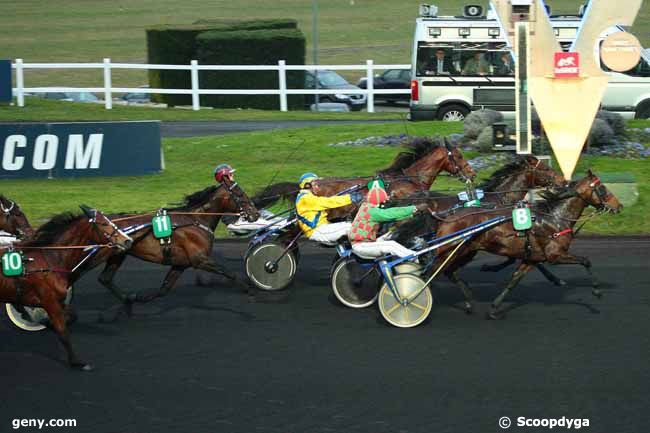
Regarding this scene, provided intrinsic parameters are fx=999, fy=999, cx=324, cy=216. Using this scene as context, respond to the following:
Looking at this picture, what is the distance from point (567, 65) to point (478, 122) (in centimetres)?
306

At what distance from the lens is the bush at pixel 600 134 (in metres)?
17.9

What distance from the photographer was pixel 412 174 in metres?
11.9

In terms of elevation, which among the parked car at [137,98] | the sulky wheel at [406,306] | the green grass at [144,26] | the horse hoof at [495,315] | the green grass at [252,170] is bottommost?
the horse hoof at [495,315]

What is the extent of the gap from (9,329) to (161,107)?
703 inches

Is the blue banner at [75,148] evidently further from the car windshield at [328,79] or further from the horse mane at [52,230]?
the car windshield at [328,79]

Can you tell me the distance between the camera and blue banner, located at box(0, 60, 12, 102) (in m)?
23.7

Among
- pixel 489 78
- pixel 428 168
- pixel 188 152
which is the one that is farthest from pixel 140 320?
pixel 489 78

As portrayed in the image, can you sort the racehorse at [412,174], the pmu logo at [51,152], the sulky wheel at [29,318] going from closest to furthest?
the sulky wheel at [29,318]
the racehorse at [412,174]
the pmu logo at [51,152]

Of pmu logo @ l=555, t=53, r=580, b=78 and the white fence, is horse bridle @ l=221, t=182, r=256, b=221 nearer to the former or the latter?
pmu logo @ l=555, t=53, r=580, b=78

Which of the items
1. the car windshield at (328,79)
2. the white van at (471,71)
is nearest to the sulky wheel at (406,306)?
the white van at (471,71)

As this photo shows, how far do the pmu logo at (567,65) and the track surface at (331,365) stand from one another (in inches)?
179

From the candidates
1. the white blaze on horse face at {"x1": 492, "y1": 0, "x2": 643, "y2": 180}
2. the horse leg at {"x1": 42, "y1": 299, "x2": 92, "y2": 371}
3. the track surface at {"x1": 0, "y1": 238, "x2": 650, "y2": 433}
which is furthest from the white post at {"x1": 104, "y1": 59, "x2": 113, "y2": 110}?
the horse leg at {"x1": 42, "y1": 299, "x2": 92, "y2": 371}

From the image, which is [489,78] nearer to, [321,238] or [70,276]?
[321,238]

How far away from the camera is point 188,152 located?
19.7 metres
